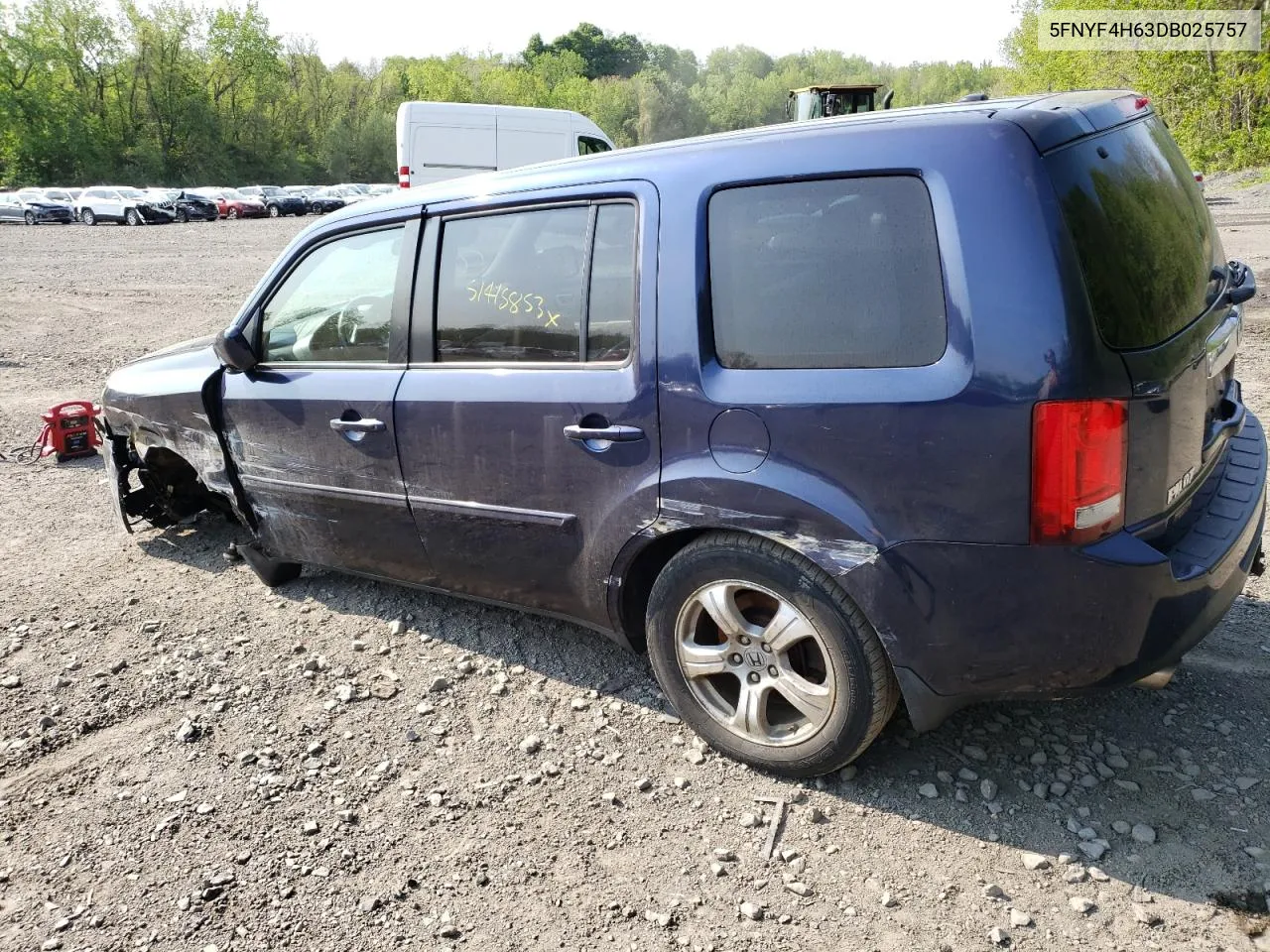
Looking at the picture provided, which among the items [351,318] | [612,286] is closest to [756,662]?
[612,286]

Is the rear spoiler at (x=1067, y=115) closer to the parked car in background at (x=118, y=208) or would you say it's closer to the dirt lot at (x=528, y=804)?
the dirt lot at (x=528, y=804)

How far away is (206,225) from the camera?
39.8 metres

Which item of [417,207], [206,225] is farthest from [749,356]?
[206,225]

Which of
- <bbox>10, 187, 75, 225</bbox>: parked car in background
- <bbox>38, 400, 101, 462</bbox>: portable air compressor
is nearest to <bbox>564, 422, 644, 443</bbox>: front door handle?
<bbox>38, 400, 101, 462</bbox>: portable air compressor

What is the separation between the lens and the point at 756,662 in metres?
2.96

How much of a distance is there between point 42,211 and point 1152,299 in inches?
1859

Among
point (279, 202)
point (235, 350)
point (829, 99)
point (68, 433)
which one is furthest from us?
point (279, 202)

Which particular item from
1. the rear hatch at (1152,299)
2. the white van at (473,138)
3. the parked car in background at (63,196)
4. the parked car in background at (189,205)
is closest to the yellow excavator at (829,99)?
the white van at (473,138)

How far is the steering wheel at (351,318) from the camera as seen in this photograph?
12.7ft

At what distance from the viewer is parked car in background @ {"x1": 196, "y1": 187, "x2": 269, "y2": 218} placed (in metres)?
45.9

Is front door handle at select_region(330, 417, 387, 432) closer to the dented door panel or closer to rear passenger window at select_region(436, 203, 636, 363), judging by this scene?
the dented door panel

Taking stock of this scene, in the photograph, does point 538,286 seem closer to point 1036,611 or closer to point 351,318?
point 351,318

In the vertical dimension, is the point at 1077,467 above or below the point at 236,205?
below

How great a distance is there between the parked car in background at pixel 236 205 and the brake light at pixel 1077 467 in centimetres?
4921
